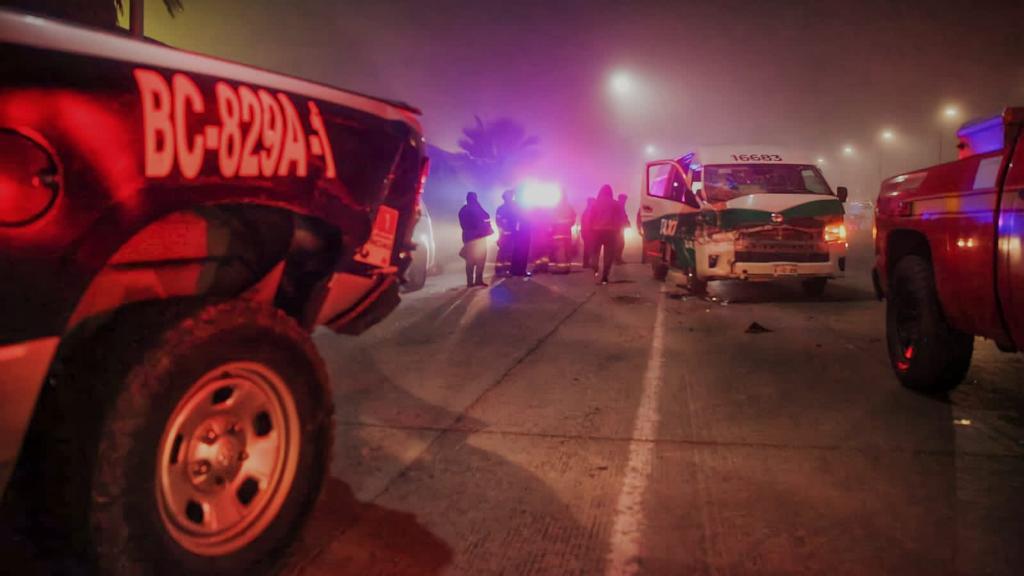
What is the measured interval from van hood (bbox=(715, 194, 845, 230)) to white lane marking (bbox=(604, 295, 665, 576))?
489cm

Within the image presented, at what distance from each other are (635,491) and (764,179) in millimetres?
8686

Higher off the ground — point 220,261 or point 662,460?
point 220,261

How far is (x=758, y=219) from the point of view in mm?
10836

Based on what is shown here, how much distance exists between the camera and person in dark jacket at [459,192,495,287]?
1315cm

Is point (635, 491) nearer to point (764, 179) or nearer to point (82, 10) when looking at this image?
point (82, 10)

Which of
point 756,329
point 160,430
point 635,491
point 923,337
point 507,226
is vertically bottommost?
point 635,491

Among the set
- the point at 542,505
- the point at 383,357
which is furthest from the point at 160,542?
the point at 383,357

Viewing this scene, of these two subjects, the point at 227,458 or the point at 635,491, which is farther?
the point at 635,491

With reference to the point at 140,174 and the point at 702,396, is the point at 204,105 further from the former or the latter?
the point at 702,396

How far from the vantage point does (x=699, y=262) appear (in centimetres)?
1121

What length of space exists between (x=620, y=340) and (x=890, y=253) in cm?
289

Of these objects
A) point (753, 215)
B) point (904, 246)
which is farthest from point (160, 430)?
point (753, 215)

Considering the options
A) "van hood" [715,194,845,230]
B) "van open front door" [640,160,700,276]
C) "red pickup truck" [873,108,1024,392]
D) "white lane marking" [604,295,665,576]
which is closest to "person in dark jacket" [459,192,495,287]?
"van open front door" [640,160,700,276]

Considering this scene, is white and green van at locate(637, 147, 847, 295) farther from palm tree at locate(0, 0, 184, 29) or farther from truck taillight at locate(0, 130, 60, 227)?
Answer: truck taillight at locate(0, 130, 60, 227)
